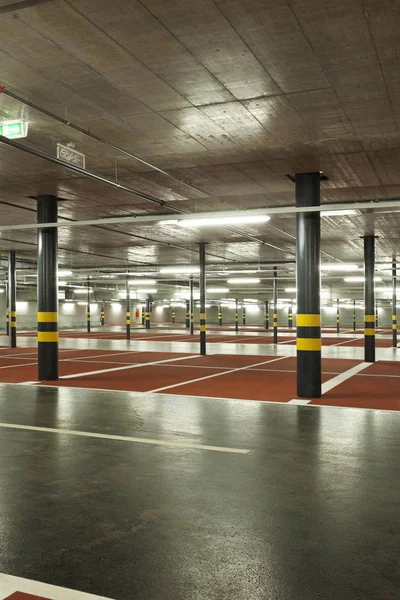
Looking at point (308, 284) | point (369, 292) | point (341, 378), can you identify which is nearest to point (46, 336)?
point (308, 284)

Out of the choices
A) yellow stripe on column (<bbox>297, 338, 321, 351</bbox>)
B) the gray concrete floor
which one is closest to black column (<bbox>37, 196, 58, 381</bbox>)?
the gray concrete floor

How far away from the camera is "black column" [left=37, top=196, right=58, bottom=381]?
13172 mm

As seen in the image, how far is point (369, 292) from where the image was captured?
19.2 m

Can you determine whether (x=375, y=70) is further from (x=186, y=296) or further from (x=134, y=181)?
(x=186, y=296)

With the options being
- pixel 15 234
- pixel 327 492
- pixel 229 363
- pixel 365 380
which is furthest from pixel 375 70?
pixel 15 234

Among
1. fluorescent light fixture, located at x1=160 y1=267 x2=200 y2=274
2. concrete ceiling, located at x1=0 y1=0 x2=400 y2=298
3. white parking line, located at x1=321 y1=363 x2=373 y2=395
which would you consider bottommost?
white parking line, located at x1=321 y1=363 x2=373 y2=395

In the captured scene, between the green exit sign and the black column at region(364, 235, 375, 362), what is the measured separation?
14.1 meters

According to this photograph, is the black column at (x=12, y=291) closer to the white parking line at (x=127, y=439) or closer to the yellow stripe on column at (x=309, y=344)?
the yellow stripe on column at (x=309, y=344)

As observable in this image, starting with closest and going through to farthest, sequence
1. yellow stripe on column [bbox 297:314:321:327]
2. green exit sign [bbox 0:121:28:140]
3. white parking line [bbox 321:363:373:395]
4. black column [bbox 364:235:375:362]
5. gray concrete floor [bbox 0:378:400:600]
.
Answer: gray concrete floor [bbox 0:378:400:600] < green exit sign [bbox 0:121:28:140] < yellow stripe on column [bbox 297:314:321:327] < white parking line [bbox 321:363:373:395] < black column [bbox 364:235:375:362]

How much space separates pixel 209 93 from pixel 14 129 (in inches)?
113

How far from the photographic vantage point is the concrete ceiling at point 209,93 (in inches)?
206

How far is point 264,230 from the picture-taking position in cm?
1788

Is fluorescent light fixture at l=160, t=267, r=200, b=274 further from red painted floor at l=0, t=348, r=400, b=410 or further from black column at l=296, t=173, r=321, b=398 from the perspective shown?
black column at l=296, t=173, r=321, b=398

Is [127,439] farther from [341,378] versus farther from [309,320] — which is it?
[341,378]
